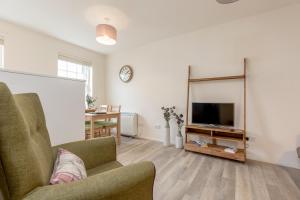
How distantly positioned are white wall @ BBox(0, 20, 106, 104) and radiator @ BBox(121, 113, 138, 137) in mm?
1995

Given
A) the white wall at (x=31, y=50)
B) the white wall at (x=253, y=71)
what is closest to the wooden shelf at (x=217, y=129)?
the white wall at (x=253, y=71)

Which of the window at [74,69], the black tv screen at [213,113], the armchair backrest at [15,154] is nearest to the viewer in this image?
the armchair backrest at [15,154]

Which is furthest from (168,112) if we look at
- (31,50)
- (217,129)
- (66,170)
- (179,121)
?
(31,50)

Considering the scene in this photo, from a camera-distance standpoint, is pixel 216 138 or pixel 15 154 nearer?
pixel 15 154

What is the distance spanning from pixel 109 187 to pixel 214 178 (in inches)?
69.7

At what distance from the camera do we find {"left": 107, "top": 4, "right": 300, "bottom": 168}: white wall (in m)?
2.35

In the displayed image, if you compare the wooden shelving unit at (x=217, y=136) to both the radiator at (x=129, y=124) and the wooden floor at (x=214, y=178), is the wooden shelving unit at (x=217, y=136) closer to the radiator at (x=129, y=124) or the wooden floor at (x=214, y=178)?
the wooden floor at (x=214, y=178)

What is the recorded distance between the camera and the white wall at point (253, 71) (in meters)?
2.35

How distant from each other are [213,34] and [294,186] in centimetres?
265

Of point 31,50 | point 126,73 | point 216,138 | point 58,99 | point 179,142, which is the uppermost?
point 31,50

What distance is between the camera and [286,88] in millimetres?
2369

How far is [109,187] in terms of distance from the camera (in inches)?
26.4

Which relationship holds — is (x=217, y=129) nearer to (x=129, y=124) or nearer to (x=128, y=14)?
(x=129, y=124)

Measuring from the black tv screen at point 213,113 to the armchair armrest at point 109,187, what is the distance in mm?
2254
